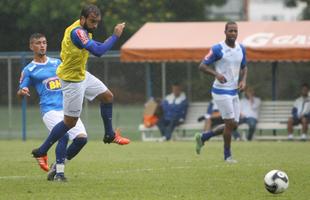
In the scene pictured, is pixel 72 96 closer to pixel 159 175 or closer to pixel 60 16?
pixel 159 175

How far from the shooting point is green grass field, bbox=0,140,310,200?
10320mm

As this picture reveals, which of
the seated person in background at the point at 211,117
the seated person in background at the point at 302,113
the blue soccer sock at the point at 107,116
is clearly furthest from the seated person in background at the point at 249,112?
the blue soccer sock at the point at 107,116

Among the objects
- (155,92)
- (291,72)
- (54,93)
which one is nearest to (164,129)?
(155,92)

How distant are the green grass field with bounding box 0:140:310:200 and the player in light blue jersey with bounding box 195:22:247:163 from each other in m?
0.59

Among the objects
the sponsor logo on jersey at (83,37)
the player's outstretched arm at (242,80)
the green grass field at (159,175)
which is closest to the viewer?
the green grass field at (159,175)

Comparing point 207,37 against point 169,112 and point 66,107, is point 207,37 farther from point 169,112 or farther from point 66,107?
point 66,107

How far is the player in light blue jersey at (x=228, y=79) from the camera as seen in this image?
14831mm

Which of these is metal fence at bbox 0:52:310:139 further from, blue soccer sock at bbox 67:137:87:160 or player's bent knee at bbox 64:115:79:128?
player's bent knee at bbox 64:115:79:128

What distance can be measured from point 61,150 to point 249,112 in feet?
42.7

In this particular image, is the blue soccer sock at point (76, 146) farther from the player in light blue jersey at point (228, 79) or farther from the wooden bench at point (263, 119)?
the wooden bench at point (263, 119)

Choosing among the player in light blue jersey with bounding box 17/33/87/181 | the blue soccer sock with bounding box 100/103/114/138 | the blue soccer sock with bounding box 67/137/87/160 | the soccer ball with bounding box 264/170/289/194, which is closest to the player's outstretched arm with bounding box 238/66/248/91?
the blue soccer sock with bounding box 100/103/114/138

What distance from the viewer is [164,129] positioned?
25.0 m

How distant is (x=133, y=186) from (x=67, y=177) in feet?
4.96

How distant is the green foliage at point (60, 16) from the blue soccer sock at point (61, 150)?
2549 centimetres
